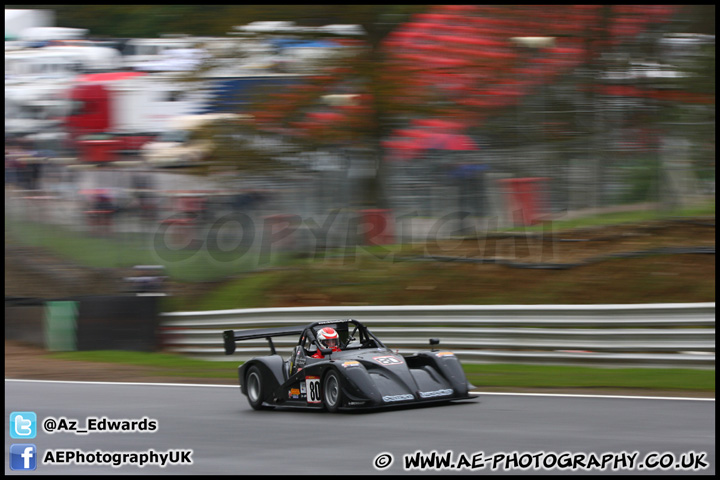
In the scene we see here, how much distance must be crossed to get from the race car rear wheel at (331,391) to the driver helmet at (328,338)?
0.59 meters

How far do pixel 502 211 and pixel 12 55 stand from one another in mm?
19320

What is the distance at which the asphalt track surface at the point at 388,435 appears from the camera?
608 centimetres

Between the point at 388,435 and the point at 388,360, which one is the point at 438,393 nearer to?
the point at 388,360

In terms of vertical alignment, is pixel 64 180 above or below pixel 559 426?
above

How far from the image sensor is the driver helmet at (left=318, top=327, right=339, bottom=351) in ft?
31.3

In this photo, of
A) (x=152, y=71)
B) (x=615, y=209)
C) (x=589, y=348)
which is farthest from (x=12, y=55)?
(x=589, y=348)

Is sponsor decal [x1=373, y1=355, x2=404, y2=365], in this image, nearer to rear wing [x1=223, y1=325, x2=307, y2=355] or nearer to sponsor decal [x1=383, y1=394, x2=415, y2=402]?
sponsor decal [x1=383, y1=394, x2=415, y2=402]

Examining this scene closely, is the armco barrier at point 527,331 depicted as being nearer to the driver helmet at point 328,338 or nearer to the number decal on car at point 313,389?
the driver helmet at point 328,338

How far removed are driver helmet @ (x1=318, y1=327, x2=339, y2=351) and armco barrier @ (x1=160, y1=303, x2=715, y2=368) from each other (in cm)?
328

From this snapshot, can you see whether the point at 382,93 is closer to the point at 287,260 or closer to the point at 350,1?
the point at 350,1

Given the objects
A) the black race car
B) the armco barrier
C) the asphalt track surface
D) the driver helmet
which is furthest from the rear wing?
the armco barrier

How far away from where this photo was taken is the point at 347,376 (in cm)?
866

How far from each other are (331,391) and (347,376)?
37 centimetres

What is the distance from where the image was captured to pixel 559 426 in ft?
24.8
